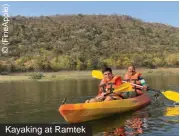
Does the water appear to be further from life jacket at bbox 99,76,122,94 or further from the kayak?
life jacket at bbox 99,76,122,94

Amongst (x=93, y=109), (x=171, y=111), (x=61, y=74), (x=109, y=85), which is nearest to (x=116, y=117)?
(x=109, y=85)

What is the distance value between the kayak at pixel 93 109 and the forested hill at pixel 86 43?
32439 mm

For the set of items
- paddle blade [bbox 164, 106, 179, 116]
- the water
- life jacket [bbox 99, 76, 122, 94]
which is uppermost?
life jacket [bbox 99, 76, 122, 94]

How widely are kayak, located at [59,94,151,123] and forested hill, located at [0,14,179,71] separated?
3244cm

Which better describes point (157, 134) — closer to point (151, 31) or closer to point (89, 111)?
point (89, 111)

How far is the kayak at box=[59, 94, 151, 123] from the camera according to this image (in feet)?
41.1

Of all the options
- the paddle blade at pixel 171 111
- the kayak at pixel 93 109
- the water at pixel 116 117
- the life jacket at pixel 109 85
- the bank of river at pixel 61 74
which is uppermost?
the life jacket at pixel 109 85

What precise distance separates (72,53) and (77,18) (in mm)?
32196

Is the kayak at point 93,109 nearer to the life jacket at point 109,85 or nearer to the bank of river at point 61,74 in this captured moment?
the life jacket at point 109,85

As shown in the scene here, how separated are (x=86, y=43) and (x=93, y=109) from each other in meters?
57.1

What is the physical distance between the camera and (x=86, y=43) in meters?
70.0

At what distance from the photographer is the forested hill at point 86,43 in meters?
51.2

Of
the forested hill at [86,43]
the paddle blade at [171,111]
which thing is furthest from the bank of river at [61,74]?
the paddle blade at [171,111]

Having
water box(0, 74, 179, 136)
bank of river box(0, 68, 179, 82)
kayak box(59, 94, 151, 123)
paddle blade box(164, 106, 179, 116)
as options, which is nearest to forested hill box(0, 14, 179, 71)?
bank of river box(0, 68, 179, 82)
